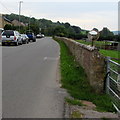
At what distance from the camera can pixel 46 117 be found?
452cm

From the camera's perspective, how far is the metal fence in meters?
5.00

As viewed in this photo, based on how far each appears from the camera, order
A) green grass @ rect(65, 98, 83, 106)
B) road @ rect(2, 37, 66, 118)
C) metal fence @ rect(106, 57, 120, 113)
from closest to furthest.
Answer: road @ rect(2, 37, 66, 118), metal fence @ rect(106, 57, 120, 113), green grass @ rect(65, 98, 83, 106)

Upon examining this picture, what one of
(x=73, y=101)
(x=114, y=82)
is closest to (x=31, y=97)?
(x=73, y=101)

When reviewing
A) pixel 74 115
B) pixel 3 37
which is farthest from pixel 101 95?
pixel 3 37

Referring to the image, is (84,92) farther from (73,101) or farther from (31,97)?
(31,97)

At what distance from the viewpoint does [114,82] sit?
5285mm

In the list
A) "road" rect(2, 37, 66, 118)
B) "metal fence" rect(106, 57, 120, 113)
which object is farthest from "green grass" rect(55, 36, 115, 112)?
"road" rect(2, 37, 66, 118)

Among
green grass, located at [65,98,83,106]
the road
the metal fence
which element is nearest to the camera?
the road

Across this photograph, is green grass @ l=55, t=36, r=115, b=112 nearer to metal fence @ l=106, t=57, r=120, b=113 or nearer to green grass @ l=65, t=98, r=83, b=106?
metal fence @ l=106, t=57, r=120, b=113

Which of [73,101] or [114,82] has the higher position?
[114,82]

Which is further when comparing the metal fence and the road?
the metal fence

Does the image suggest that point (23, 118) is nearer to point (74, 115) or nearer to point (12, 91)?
point (74, 115)

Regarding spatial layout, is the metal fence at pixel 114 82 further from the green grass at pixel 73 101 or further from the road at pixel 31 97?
the road at pixel 31 97

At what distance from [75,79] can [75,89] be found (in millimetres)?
1119
